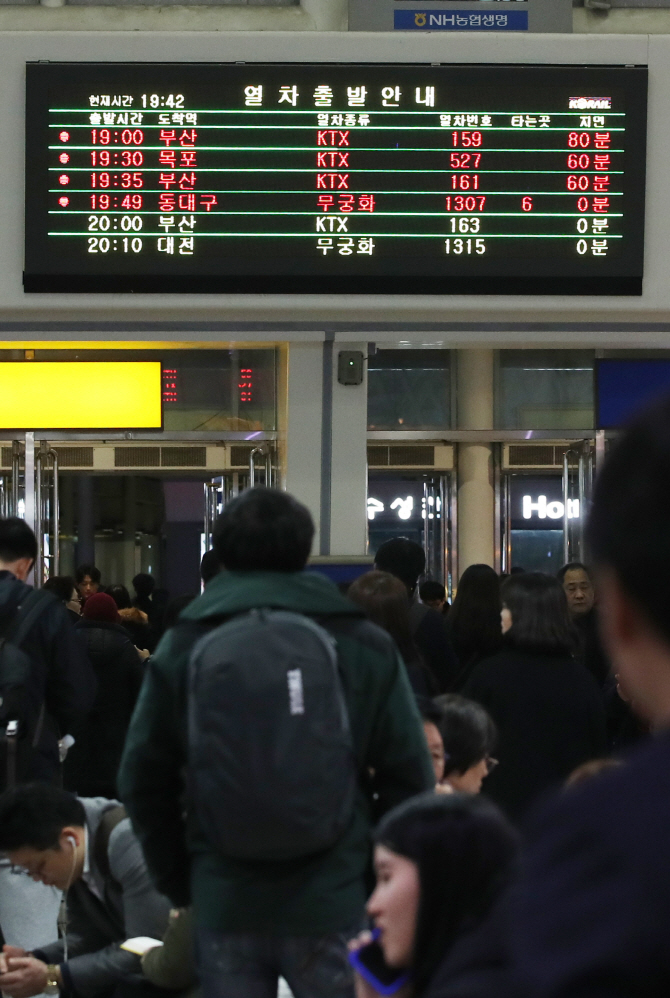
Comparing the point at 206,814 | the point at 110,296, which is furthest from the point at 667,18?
the point at 206,814

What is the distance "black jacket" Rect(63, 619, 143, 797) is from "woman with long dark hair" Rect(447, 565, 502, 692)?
1.93m

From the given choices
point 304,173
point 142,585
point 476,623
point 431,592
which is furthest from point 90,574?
point 476,623

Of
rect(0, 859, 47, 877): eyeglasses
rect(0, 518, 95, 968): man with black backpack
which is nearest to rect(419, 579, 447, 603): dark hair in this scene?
rect(0, 518, 95, 968): man with black backpack

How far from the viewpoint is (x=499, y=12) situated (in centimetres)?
717

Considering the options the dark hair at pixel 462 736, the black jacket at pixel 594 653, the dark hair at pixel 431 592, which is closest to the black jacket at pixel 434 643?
the black jacket at pixel 594 653

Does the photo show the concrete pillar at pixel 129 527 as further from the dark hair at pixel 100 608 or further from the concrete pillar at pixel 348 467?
the dark hair at pixel 100 608

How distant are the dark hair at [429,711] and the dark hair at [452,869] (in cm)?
158

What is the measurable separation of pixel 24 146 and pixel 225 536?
15.8 ft

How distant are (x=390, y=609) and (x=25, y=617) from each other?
1.18m

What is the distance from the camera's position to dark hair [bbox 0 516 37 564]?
14.6 ft

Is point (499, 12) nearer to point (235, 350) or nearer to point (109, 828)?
point (235, 350)

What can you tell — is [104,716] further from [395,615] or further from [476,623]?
[395,615]

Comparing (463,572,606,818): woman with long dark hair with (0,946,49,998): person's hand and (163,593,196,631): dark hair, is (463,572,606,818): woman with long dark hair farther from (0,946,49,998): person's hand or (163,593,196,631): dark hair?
(163,593,196,631): dark hair

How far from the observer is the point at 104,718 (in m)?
5.92
